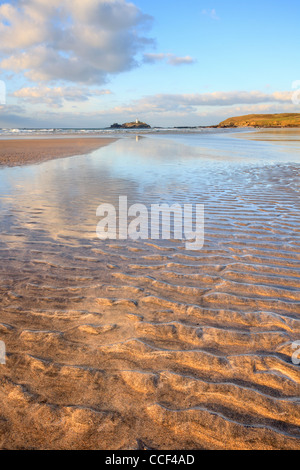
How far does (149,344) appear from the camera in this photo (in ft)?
8.45

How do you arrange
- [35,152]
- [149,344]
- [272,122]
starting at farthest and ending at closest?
1. [272,122]
2. [35,152]
3. [149,344]

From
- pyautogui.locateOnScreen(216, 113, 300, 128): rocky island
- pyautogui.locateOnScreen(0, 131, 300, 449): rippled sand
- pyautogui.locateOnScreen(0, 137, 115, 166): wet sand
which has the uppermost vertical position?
pyautogui.locateOnScreen(216, 113, 300, 128): rocky island

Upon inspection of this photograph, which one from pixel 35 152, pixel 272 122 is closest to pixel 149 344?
pixel 35 152

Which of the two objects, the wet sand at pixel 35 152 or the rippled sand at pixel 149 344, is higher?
the wet sand at pixel 35 152

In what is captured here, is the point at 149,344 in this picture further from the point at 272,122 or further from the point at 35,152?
the point at 272,122

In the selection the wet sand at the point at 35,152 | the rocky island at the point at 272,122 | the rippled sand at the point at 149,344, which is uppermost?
the rocky island at the point at 272,122

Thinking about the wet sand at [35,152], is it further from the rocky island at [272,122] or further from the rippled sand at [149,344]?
the rocky island at [272,122]

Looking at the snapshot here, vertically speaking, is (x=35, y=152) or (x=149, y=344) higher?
(x=35, y=152)

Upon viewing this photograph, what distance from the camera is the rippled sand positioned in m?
1.86

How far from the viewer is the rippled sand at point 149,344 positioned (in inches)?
73.1

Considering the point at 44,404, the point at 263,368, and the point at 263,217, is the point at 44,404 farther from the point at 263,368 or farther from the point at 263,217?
the point at 263,217

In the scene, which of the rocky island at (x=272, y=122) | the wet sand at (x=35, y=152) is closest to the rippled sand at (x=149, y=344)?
the wet sand at (x=35, y=152)

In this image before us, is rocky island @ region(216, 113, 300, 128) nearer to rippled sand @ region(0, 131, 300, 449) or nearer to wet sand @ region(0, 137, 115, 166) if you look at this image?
wet sand @ region(0, 137, 115, 166)

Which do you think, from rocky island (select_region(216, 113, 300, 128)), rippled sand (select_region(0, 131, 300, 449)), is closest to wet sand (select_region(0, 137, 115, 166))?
rippled sand (select_region(0, 131, 300, 449))
